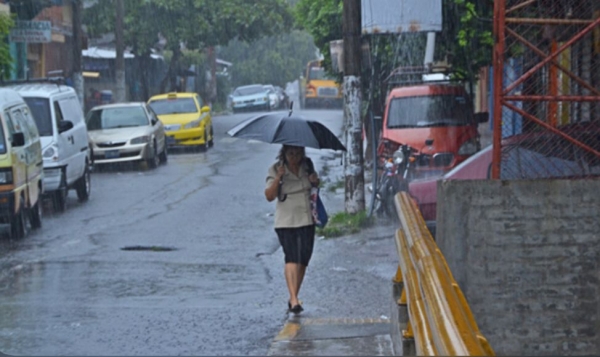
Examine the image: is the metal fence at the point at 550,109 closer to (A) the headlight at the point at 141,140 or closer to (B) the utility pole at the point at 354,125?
(B) the utility pole at the point at 354,125

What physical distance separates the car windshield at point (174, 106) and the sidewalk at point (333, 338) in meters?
21.4

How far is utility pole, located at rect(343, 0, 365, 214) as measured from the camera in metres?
14.9

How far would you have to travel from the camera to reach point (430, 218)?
1238 centimetres

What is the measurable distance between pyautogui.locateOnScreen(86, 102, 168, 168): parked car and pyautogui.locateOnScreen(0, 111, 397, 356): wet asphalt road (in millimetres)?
4726

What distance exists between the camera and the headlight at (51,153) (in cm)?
1678

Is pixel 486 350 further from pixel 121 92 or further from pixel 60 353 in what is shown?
pixel 121 92

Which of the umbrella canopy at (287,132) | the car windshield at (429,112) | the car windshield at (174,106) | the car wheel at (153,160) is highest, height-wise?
the umbrella canopy at (287,132)

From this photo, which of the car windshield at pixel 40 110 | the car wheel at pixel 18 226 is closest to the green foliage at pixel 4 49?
the car windshield at pixel 40 110

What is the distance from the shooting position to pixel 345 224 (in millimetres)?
14672

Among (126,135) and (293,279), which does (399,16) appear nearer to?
(293,279)

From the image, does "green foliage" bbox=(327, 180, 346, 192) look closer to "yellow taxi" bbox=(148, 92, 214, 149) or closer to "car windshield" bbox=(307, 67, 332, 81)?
"yellow taxi" bbox=(148, 92, 214, 149)

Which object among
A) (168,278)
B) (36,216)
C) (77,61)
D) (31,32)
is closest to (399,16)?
(168,278)

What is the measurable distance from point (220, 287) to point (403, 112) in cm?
779

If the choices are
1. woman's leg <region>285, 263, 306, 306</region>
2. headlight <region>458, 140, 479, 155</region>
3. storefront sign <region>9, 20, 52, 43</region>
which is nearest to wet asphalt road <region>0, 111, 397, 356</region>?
woman's leg <region>285, 263, 306, 306</region>
